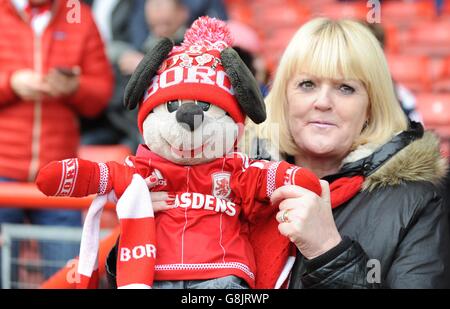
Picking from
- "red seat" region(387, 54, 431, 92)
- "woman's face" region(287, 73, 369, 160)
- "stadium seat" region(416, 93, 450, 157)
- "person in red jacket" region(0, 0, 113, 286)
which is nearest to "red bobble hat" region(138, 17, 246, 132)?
"woman's face" region(287, 73, 369, 160)

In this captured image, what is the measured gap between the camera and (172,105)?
74.5 inches

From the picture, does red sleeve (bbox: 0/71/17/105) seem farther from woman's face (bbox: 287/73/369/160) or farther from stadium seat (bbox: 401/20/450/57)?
stadium seat (bbox: 401/20/450/57)

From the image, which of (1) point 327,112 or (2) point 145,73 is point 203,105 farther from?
(1) point 327,112

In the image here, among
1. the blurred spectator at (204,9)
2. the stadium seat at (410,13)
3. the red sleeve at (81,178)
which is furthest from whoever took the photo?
the stadium seat at (410,13)

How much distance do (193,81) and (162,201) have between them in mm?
293

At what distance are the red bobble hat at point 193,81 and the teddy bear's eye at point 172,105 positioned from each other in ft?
0.04

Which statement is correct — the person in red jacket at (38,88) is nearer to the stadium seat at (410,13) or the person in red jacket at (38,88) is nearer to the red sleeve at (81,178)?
the red sleeve at (81,178)

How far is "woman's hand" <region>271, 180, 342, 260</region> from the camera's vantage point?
1.90 m

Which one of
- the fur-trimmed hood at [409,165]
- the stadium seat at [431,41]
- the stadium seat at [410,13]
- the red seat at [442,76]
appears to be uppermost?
the stadium seat at [410,13]

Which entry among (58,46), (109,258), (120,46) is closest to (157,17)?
(120,46)

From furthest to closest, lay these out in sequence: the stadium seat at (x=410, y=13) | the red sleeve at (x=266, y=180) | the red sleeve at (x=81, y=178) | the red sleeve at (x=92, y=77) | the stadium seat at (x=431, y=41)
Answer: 1. the stadium seat at (x=410, y=13)
2. the stadium seat at (x=431, y=41)
3. the red sleeve at (x=92, y=77)
4. the red sleeve at (x=266, y=180)
5. the red sleeve at (x=81, y=178)

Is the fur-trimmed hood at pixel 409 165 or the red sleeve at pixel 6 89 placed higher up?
the red sleeve at pixel 6 89

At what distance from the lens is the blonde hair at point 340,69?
228 centimetres

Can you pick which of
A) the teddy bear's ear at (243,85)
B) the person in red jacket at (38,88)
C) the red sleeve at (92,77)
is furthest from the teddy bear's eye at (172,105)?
the red sleeve at (92,77)
